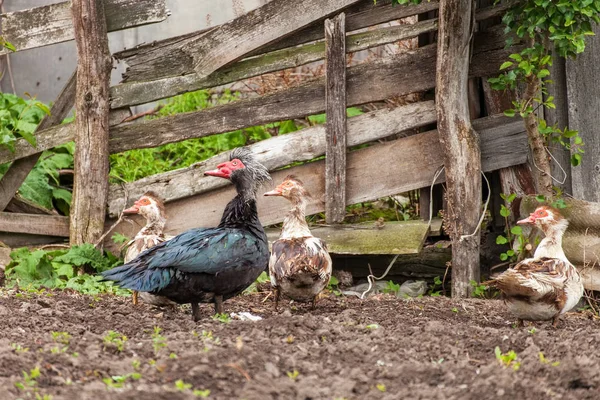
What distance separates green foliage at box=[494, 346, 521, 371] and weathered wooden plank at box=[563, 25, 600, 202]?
3.22 meters

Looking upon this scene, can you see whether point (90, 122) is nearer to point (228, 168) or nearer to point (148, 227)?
point (148, 227)

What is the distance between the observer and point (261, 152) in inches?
324

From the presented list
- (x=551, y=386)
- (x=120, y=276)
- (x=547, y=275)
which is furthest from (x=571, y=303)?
(x=120, y=276)

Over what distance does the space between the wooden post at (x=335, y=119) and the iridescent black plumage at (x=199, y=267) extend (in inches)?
56.7

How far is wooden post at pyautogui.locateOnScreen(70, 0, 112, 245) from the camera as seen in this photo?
825 centimetres

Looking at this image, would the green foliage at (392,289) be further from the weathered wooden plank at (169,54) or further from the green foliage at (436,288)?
the weathered wooden plank at (169,54)

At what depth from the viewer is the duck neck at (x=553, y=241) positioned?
6859mm

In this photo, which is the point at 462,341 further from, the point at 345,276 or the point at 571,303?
the point at 345,276

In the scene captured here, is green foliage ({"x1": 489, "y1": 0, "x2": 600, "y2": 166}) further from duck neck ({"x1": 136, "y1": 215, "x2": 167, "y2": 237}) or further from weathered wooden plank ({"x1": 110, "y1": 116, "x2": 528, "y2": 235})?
duck neck ({"x1": 136, "y1": 215, "x2": 167, "y2": 237})

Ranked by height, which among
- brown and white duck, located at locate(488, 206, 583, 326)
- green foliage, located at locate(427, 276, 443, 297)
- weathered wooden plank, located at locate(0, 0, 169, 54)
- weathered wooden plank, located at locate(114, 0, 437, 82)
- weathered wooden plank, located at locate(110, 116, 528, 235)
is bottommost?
green foliage, located at locate(427, 276, 443, 297)

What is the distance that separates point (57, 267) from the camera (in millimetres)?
Result: 8250

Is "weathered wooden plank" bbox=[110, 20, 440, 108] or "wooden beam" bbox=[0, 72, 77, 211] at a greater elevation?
"weathered wooden plank" bbox=[110, 20, 440, 108]

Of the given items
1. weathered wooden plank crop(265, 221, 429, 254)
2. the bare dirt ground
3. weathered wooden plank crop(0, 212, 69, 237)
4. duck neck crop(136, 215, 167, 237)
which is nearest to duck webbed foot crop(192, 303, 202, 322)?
the bare dirt ground

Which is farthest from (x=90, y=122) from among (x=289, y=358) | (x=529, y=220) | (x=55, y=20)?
(x=289, y=358)
